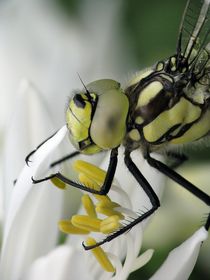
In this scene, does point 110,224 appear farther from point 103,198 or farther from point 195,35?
point 195,35

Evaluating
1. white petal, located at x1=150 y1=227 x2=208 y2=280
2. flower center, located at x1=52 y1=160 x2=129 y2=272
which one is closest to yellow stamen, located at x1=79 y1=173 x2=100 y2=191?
flower center, located at x1=52 y1=160 x2=129 y2=272

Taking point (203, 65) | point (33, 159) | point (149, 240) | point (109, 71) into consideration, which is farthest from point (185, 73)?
point (109, 71)

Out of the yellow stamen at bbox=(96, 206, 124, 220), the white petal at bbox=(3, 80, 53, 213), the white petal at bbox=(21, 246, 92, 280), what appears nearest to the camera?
the white petal at bbox=(21, 246, 92, 280)

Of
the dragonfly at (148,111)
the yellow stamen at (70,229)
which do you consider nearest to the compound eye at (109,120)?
the dragonfly at (148,111)

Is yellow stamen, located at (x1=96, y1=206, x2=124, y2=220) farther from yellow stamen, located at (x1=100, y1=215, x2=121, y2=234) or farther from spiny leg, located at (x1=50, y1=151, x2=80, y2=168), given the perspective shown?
spiny leg, located at (x1=50, y1=151, x2=80, y2=168)

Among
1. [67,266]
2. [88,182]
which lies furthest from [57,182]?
[67,266]

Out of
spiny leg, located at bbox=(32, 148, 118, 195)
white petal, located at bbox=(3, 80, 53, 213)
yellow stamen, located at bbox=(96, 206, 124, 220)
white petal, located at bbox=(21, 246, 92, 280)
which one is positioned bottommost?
white petal, located at bbox=(21, 246, 92, 280)

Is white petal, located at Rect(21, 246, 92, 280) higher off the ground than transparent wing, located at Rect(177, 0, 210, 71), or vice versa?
transparent wing, located at Rect(177, 0, 210, 71)
